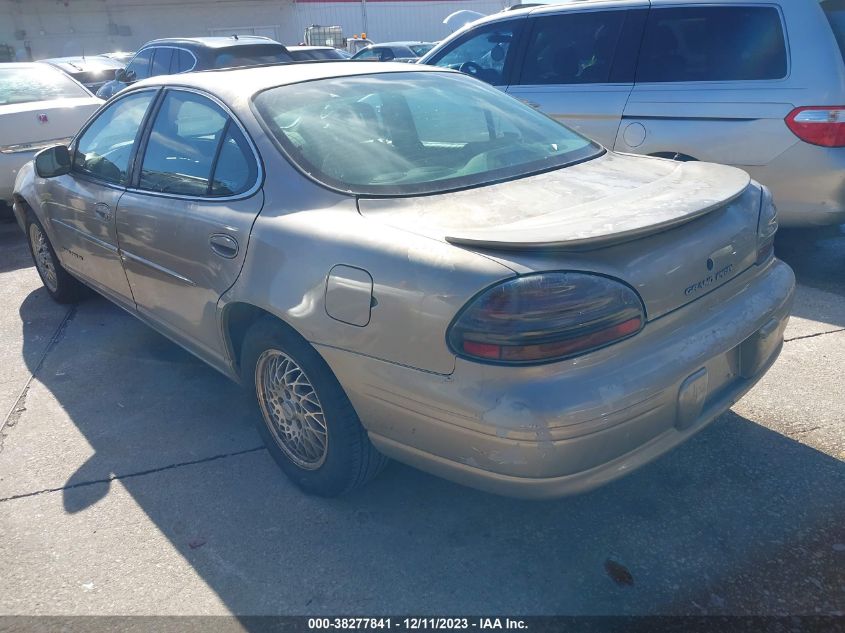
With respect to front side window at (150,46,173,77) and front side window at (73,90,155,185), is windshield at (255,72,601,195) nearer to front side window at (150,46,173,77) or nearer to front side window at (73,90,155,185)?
front side window at (73,90,155,185)

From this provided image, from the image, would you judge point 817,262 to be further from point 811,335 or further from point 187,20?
point 187,20

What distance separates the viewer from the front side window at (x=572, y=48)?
Result: 5.31 m

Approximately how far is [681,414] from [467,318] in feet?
2.58

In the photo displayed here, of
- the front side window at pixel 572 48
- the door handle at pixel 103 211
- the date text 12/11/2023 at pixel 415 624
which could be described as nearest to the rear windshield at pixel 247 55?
the front side window at pixel 572 48

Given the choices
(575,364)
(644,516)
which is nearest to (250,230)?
(575,364)

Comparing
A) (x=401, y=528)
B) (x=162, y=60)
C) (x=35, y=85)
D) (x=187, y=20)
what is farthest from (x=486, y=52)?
(x=187, y=20)

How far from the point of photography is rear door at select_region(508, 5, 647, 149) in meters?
5.20

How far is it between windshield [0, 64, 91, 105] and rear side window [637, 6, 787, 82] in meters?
5.84

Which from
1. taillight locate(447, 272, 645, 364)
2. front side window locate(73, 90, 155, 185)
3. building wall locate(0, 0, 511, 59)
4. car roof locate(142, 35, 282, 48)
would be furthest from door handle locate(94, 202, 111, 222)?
building wall locate(0, 0, 511, 59)

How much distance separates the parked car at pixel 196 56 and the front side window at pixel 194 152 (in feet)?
18.8

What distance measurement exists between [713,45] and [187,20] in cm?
2597

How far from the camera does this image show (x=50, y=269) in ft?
16.7

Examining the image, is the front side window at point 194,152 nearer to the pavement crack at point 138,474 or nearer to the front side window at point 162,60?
the pavement crack at point 138,474

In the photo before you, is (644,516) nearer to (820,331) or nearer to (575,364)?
(575,364)
